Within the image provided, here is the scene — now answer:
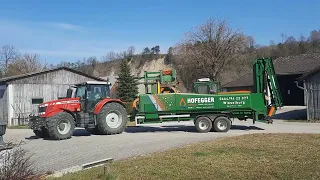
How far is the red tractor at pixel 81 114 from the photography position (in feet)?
58.2

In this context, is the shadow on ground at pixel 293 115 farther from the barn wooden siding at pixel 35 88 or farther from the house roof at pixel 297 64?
the barn wooden siding at pixel 35 88

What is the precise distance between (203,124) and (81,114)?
6046 millimetres

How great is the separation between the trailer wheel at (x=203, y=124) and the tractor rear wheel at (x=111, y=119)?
3689mm

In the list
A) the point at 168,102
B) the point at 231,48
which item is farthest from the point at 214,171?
the point at 231,48

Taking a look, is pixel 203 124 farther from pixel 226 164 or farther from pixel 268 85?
pixel 226 164

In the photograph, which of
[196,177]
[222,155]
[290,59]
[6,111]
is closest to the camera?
[196,177]

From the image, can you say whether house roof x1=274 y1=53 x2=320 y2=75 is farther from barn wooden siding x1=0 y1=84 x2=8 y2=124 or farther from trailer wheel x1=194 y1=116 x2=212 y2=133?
barn wooden siding x1=0 y1=84 x2=8 y2=124

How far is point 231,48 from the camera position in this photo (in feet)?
195

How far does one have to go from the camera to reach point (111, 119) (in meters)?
19.4

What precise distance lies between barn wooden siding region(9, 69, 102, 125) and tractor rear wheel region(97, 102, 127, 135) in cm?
1740

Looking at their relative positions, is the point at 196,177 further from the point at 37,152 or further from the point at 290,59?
the point at 290,59

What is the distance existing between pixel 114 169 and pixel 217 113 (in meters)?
11.2

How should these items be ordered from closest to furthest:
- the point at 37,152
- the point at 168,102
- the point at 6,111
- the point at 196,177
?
1. the point at 196,177
2. the point at 37,152
3. the point at 168,102
4. the point at 6,111

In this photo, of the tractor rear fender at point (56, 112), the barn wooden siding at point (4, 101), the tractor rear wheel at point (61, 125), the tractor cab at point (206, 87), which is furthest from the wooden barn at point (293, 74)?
the tractor rear wheel at point (61, 125)
